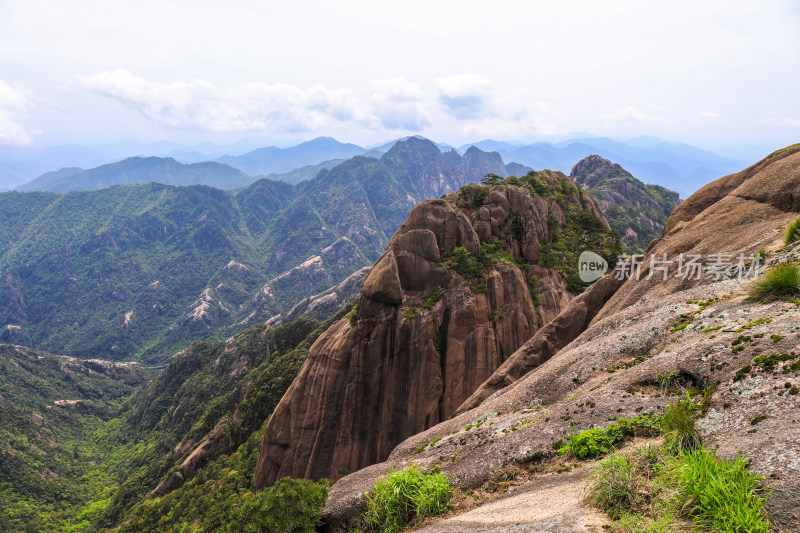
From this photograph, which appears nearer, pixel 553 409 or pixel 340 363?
pixel 553 409

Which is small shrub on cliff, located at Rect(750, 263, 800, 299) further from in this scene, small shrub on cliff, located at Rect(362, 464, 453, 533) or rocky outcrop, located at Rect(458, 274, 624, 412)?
small shrub on cliff, located at Rect(362, 464, 453, 533)

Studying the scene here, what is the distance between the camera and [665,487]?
8.46 metres

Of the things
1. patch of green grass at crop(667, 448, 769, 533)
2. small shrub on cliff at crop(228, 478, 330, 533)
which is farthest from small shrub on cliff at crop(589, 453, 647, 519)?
small shrub on cliff at crop(228, 478, 330, 533)

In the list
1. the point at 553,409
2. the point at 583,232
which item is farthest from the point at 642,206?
the point at 553,409

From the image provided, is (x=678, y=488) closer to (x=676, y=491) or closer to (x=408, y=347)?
(x=676, y=491)

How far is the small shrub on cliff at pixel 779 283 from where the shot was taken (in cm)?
1369

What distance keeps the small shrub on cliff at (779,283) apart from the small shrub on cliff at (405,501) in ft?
48.1

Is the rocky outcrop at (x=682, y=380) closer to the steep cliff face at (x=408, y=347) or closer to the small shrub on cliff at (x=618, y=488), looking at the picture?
the small shrub on cliff at (x=618, y=488)

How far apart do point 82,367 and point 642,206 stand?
267529mm

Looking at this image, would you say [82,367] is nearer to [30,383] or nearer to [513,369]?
[30,383]

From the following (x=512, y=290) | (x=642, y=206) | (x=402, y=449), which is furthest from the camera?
(x=642, y=206)

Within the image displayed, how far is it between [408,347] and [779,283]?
27893mm

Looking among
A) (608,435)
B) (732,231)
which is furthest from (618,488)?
(732,231)

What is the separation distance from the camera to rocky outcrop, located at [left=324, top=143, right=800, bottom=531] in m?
8.84
